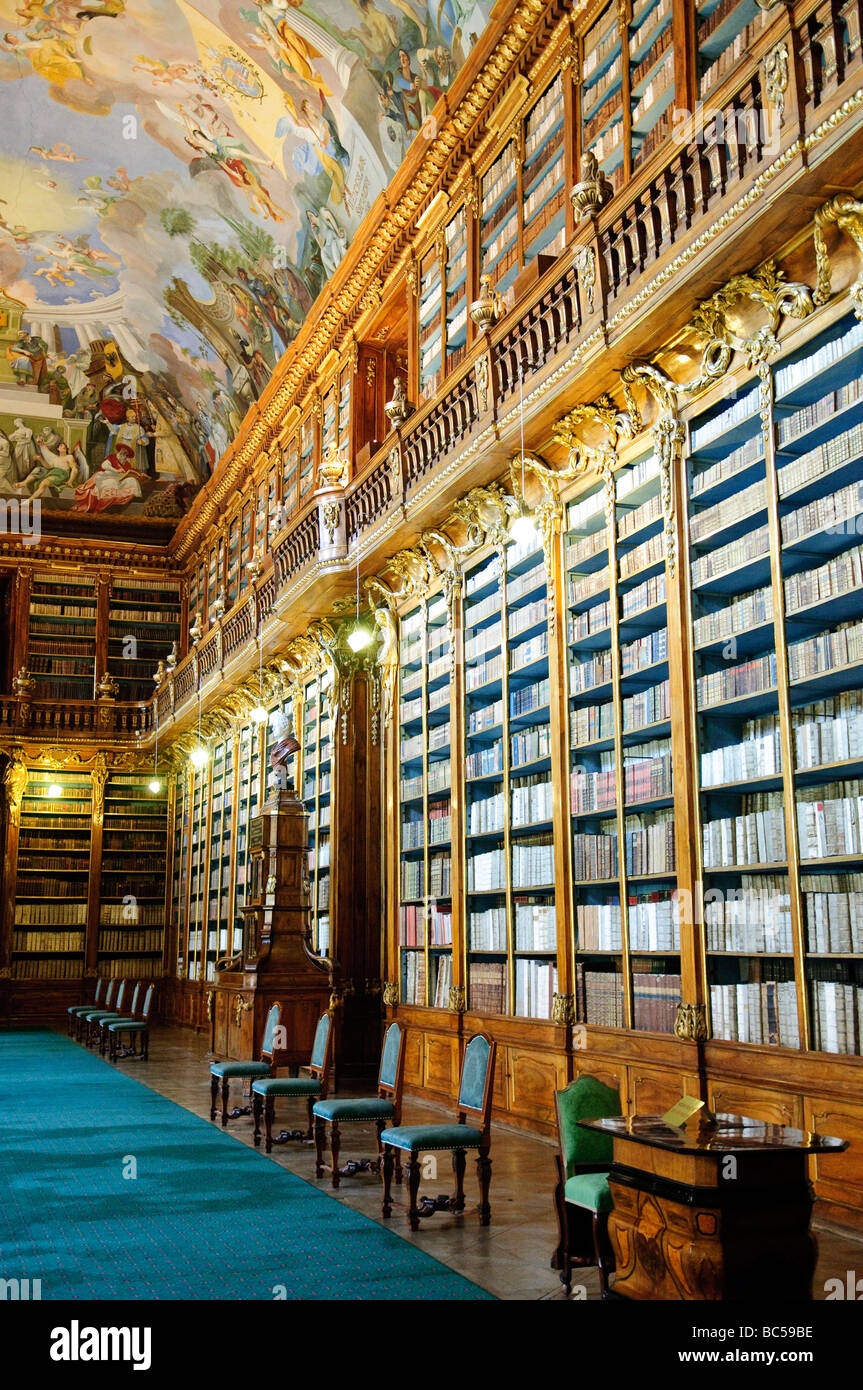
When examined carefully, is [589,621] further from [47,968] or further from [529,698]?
[47,968]

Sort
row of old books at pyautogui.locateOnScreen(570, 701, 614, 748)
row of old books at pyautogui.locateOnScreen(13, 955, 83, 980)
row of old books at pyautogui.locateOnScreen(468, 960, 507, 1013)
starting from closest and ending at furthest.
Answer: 1. row of old books at pyautogui.locateOnScreen(570, 701, 614, 748)
2. row of old books at pyautogui.locateOnScreen(468, 960, 507, 1013)
3. row of old books at pyautogui.locateOnScreen(13, 955, 83, 980)

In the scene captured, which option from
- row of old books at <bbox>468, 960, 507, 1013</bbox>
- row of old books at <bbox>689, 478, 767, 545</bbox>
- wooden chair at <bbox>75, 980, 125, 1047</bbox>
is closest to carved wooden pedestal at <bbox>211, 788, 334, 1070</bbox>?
row of old books at <bbox>468, 960, 507, 1013</bbox>

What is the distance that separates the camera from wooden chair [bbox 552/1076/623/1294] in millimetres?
3961

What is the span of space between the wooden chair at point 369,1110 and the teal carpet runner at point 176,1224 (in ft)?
0.73

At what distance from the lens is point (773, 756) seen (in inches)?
219

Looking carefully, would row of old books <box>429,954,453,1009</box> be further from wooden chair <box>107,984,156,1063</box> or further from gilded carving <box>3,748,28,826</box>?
gilded carving <box>3,748,28,826</box>

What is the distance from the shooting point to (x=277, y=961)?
10.1 metres

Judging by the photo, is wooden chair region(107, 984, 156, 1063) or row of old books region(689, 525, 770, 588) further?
wooden chair region(107, 984, 156, 1063)

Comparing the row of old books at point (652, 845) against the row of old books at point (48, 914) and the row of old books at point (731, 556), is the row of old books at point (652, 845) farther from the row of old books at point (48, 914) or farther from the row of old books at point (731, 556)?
the row of old books at point (48, 914)

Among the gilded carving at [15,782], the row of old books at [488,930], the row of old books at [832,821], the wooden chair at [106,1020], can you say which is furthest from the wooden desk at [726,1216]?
the gilded carving at [15,782]

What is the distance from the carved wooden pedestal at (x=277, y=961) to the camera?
9.80 m

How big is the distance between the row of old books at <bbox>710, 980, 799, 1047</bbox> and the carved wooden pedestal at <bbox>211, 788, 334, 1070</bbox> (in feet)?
13.7

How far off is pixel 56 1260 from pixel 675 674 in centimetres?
400
